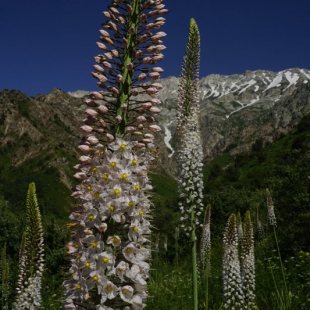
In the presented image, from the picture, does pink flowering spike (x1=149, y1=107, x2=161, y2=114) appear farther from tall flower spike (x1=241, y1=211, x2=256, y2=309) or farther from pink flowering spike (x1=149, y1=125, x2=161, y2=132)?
tall flower spike (x1=241, y1=211, x2=256, y2=309)

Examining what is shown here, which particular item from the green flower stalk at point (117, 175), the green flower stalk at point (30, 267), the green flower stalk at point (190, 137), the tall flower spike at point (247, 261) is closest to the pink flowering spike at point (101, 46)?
the green flower stalk at point (117, 175)

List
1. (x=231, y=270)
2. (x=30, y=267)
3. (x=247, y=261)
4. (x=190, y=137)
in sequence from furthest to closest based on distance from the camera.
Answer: (x=247, y=261) < (x=231, y=270) < (x=190, y=137) < (x=30, y=267)

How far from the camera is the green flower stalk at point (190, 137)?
880 centimetres

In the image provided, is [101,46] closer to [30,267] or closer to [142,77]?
[142,77]

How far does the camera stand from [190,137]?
9359mm

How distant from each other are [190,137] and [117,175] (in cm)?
577

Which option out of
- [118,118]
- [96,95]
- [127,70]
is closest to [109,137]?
[118,118]

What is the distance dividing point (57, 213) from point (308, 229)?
155m

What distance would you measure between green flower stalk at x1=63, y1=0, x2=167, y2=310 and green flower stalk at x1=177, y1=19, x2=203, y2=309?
4.48 meters

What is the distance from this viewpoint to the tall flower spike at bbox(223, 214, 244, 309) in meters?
9.69

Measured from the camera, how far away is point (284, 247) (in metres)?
19.3

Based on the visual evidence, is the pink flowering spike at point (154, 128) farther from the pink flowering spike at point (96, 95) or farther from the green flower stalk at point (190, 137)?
the green flower stalk at point (190, 137)

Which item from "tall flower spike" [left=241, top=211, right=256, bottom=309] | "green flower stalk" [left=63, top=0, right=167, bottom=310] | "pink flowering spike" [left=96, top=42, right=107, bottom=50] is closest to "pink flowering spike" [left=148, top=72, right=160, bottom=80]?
"green flower stalk" [left=63, top=0, right=167, bottom=310]

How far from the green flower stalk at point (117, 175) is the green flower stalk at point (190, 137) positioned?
14.7ft
